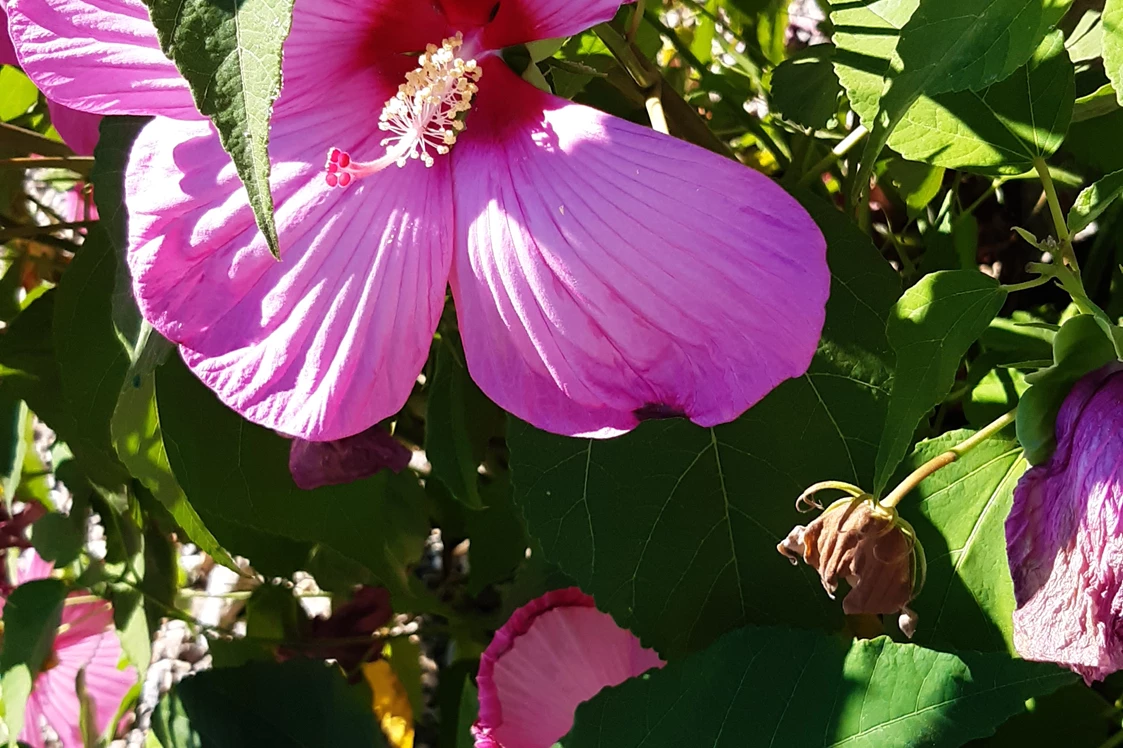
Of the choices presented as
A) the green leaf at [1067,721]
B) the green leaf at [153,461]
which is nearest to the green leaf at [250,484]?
the green leaf at [153,461]

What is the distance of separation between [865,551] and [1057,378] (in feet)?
0.29

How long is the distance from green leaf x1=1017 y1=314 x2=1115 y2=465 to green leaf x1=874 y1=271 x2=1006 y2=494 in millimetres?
25

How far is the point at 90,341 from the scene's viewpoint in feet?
1.86

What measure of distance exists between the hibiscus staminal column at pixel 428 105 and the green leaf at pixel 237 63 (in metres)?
0.14

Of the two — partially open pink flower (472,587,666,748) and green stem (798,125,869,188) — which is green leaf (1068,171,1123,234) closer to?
green stem (798,125,869,188)

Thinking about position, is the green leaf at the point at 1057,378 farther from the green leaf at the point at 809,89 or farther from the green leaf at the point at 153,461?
the green leaf at the point at 153,461

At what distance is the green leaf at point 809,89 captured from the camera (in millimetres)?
475

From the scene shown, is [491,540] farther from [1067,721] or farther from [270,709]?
[1067,721]

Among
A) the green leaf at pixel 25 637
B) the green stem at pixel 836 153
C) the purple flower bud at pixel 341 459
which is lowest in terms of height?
the green leaf at pixel 25 637

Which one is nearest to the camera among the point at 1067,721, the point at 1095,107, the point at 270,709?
the point at 1095,107

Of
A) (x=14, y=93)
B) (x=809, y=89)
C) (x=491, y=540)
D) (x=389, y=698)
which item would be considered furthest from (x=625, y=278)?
(x=389, y=698)

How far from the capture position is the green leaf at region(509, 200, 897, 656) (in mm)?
442

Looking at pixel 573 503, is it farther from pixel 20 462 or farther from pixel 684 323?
pixel 20 462

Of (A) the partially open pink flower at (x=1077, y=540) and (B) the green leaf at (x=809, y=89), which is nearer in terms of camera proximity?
(A) the partially open pink flower at (x=1077, y=540)
